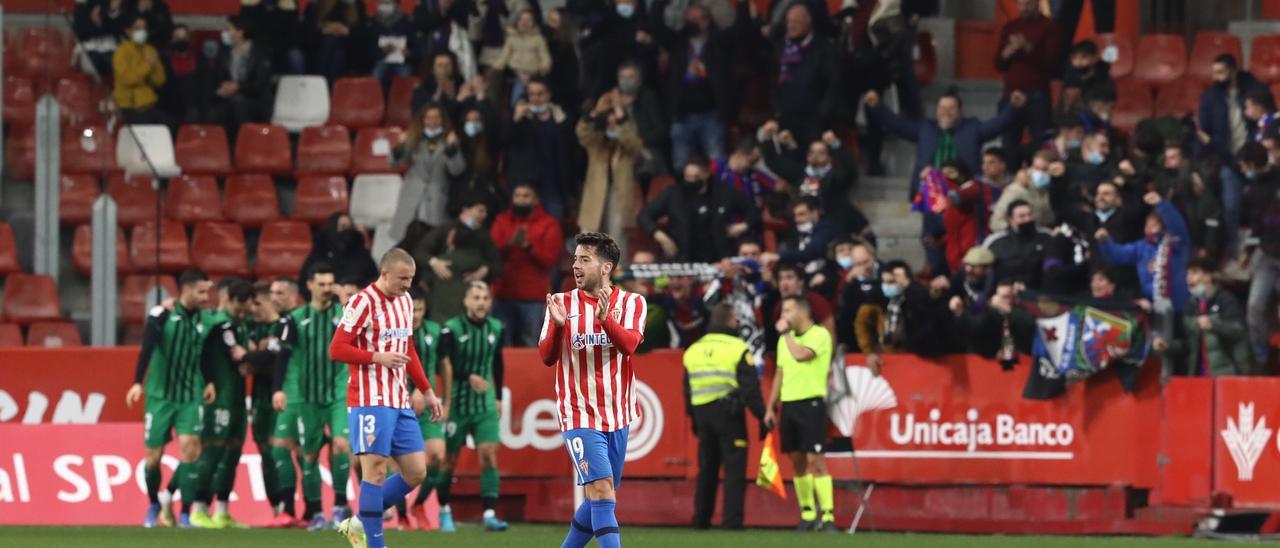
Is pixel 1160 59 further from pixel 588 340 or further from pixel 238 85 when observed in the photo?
pixel 588 340

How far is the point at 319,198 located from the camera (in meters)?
22.6

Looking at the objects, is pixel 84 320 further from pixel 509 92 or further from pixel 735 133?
pixel 735 133

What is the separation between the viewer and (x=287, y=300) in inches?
715

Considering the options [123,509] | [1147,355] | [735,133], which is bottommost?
[123,509]

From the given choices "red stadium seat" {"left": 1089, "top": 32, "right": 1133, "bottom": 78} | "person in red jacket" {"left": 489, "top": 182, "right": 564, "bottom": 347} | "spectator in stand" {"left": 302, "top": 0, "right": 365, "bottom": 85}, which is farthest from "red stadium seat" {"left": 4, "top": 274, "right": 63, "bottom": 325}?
"red stadium seat" {"left": 1089, "top": 32, "right": 1133, "bottom": 78}

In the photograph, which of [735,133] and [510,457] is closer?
[510,457]

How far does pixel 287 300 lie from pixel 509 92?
475 cm

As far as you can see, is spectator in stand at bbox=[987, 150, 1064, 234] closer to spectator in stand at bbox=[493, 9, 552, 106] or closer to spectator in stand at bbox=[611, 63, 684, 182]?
spectator in stand at bbox=[611, 63, 684, 182]

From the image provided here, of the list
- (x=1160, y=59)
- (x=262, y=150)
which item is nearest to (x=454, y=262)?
(x=262, y=150)

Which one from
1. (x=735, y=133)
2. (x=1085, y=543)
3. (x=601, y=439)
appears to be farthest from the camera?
(x=735, y=133)

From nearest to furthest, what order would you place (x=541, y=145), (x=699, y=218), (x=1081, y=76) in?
(x=699, y=218)
(x=1081, y=76)
(x=541, y=145)

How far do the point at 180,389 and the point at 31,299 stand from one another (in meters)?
2.63

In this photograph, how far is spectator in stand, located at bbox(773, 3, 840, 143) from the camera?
20953mm

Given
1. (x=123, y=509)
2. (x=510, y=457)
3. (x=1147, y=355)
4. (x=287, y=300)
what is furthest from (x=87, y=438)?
(x=1147, y=355)
